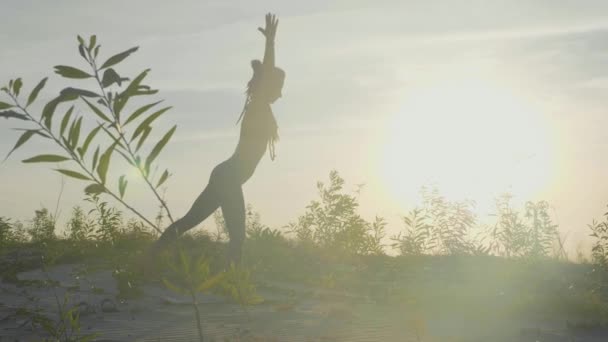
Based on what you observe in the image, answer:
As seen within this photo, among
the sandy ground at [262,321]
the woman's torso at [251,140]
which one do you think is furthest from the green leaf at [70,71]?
the woman's torso at [251,140]

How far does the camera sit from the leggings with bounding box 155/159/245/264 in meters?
5.79

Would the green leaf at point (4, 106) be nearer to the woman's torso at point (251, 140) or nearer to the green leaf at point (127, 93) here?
the green leaf at point (127, 93)

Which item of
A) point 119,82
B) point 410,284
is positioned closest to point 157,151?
point 119,82

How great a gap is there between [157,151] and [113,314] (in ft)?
11.9

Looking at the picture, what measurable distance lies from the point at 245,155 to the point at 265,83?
0.71 metres

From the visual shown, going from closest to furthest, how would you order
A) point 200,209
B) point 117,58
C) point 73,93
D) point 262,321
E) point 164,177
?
1. point 73,93
2. point 117,58
3. point 164,177
4. point 262,321
5. point 200,209

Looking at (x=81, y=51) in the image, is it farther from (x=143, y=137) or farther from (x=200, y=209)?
(x=200, y=209)

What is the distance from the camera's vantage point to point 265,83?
5992mm

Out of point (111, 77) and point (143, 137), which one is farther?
point (143, 137)

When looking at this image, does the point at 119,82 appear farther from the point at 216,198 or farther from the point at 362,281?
the point at 362,281

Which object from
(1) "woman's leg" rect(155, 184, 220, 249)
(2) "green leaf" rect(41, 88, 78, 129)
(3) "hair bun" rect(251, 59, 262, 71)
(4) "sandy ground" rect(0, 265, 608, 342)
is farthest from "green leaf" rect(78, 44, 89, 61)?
(3) "hair bun" rect(251, 59, 262, 71)

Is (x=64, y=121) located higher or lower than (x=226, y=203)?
lower

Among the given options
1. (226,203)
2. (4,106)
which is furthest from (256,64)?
(4,106)

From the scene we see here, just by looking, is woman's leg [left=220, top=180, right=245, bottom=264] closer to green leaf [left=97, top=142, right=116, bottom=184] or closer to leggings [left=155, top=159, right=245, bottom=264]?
leggings [left=155, top=159, right=245, bottom=264]
